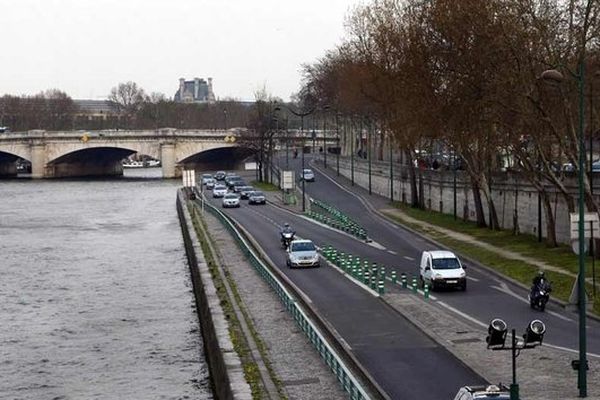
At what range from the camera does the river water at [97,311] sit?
118ft

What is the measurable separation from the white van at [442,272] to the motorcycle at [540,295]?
5.81 metres

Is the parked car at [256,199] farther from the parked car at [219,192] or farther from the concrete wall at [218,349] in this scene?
the concrete wall at [218,349]

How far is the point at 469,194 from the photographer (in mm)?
85000

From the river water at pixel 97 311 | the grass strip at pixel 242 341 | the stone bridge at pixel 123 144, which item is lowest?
the river water at pixel 97 311

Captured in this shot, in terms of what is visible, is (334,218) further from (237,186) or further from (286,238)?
(237,186)

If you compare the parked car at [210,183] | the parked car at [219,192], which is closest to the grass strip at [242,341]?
the parked car at [219,192]

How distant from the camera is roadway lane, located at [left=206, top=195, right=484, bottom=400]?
1085 inches

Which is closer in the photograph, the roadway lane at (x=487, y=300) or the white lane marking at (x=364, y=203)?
the roadway lane at (x=487, y=300)

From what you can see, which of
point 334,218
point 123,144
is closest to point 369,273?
point 334,218

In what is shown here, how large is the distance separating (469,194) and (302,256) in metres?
33.3

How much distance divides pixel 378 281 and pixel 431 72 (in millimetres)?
22867

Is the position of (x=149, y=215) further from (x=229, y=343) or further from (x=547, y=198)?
(x=229, y=343)

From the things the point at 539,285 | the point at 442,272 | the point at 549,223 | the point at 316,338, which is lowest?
the point at 316,338

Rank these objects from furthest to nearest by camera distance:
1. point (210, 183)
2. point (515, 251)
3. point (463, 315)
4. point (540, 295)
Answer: point (210, 183), point (515, 251), point (540, 295), point (463, 315)
